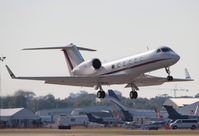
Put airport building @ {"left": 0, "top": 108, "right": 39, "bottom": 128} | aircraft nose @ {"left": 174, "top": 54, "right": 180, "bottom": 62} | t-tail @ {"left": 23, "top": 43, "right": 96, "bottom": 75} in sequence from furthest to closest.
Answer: airport building @ {"left": 0, "top": 108, "right": 39, "bottom": 128}
t-tail @ {"left": 23, "top": 43, "right": 96, "bottom": 75}
aircraft nose @ {"left": 174, "top": 54, "right": 180, "bottom": 62}

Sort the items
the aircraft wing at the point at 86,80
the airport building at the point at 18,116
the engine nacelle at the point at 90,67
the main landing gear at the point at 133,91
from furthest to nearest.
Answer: the airport building at the point at 18,116
the main landing gear at the point at 133,91
the engine nacelle at the point at 90,67
the aircraft wing at the point at 86,80

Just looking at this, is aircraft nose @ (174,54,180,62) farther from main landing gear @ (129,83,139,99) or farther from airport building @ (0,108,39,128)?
airport building @ (0,108,39,128)

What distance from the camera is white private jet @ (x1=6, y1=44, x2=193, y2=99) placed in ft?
161

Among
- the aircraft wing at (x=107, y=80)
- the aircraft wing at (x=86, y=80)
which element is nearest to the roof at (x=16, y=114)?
the aircraft wing at (x=86, y=80)

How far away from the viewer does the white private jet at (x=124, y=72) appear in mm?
49125

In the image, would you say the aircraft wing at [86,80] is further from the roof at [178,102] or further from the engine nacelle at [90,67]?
the roof at [178,102]

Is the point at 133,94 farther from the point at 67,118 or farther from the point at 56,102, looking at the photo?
the point at 56,102

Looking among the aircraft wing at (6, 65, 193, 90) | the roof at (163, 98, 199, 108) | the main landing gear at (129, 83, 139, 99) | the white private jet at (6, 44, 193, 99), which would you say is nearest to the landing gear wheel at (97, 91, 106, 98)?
the white private jet at (6, 44, 193, 99)

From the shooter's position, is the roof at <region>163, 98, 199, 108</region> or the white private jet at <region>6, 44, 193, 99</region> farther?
the roof at <region>163, 98, 199, 108</region>

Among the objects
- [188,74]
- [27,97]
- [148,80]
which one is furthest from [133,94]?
[27,97]

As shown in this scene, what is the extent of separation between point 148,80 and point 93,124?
68349 mm

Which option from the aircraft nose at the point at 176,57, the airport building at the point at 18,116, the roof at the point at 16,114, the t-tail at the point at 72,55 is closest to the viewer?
the aircraft nose at the point at 176,57

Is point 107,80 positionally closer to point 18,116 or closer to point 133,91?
point 133,91

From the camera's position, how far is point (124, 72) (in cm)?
5091
